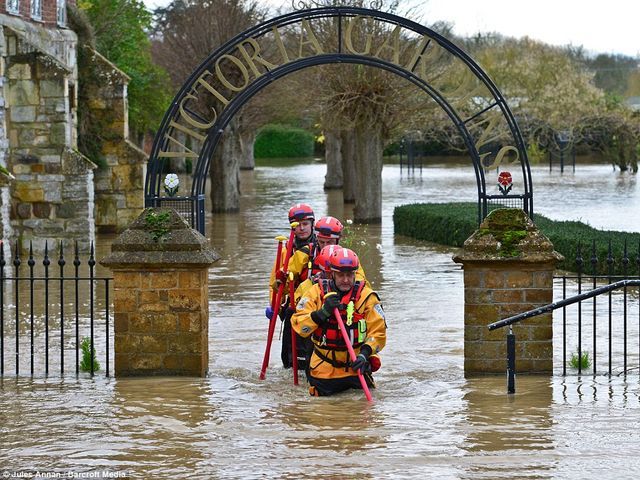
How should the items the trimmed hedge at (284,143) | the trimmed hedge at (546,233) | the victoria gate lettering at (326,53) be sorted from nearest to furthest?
the victoria gate lettering at (326,53), the trimmed hedge at (546,233), the trimmed hedge at (284,143)

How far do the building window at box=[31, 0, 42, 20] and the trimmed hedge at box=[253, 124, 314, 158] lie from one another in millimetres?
53610

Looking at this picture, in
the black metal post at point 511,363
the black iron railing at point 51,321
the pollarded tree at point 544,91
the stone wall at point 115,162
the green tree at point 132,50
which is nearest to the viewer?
the black metal post at point 511,363

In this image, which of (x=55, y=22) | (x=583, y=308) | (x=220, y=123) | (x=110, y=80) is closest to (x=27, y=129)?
(x=55, y=22)

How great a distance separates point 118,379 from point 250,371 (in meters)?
1.27

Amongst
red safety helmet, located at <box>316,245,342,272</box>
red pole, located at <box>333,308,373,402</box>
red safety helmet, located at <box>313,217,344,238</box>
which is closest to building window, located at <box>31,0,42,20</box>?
red safety helmet, located at <box>313,217,344,238</box>

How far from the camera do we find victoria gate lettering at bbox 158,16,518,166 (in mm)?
14086

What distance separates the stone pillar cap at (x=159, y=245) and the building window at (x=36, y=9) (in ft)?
46.8

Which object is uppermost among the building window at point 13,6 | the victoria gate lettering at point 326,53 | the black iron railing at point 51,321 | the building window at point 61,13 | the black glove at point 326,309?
the building window at point 61,13

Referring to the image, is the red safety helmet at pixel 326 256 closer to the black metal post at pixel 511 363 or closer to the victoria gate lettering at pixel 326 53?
the black metal post at pixel 511 363

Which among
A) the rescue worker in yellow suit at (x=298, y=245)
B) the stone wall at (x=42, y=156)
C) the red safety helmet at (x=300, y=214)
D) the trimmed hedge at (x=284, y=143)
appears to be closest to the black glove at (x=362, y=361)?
the rescue worker in yellow suit at (x=298, y=245)

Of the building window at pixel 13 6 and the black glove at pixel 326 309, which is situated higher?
the building window at pixel 13 6

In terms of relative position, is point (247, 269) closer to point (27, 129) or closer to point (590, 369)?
point (27, 129)

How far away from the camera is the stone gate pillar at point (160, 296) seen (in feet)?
34.2

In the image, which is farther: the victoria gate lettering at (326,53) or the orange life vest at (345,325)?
the victoria gate lettering at (326,53)
